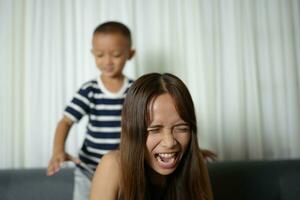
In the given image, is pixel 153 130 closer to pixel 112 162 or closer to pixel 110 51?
pixel 112 162

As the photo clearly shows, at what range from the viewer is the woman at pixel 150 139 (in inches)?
31.2

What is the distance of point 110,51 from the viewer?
1210 millimetres

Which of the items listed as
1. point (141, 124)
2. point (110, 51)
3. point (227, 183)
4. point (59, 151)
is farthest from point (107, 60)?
point (227, 183)

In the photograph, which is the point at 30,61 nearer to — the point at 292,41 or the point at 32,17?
the point at 32,17

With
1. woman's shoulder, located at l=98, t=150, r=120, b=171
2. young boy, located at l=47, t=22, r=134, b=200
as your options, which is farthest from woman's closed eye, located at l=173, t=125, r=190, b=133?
young boy, located at l=47, t=22, r=134, b=200

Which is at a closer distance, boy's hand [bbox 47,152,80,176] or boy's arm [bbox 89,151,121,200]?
boy's arm [bbox 89,151,121,200]

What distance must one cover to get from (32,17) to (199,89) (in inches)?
34.5

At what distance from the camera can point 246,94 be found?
1.57 m

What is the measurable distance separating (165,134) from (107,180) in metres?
0.22

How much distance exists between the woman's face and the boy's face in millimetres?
475

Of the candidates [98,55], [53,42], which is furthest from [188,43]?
[53,42]

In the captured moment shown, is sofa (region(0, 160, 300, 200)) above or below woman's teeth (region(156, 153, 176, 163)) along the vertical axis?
below

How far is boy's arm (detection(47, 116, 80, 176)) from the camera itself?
3.56ft

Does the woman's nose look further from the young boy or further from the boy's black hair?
the boy's black hair
